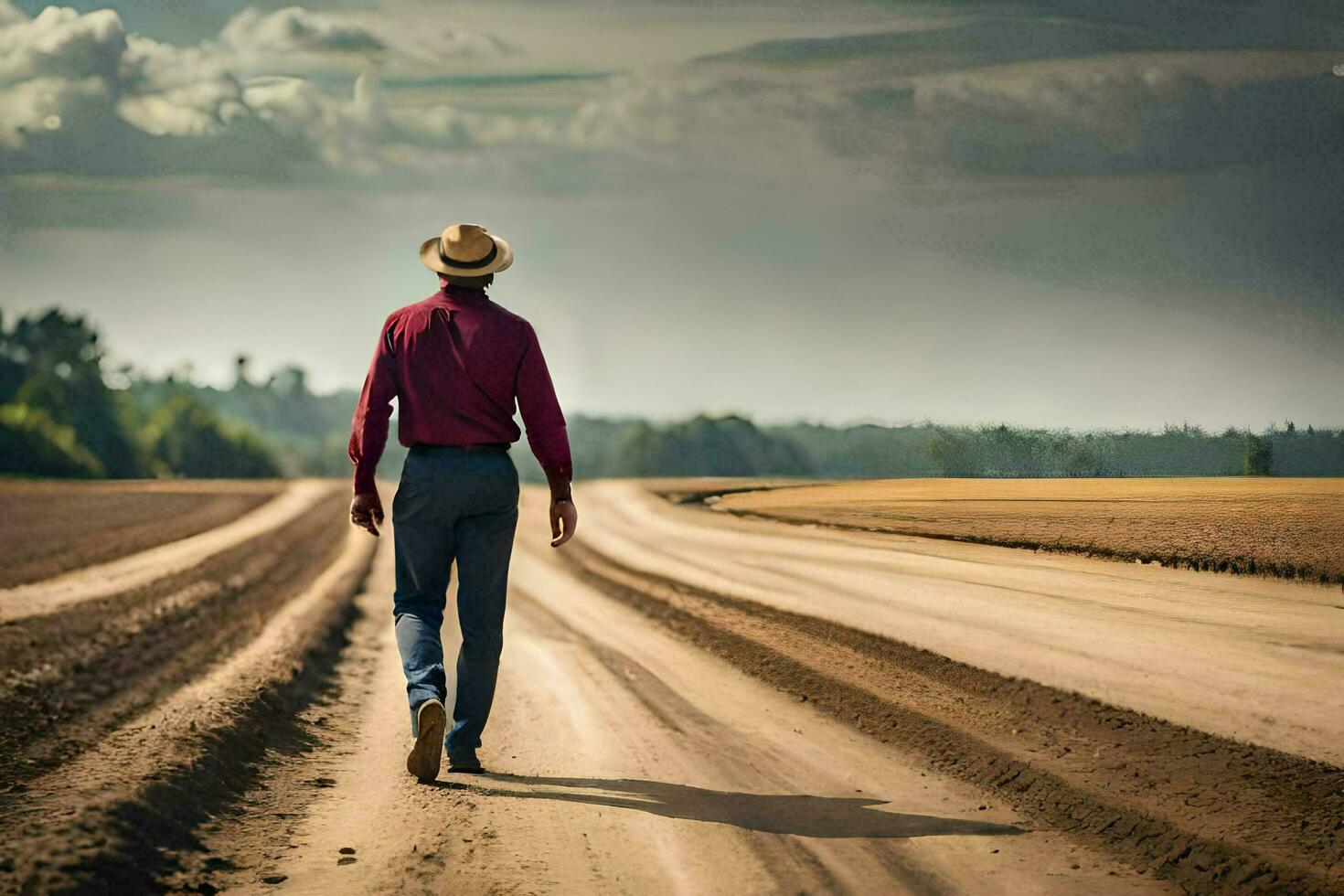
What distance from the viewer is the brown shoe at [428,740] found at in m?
5.21

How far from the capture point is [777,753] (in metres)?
6.07

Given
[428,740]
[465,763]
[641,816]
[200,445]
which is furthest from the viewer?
[200,445]

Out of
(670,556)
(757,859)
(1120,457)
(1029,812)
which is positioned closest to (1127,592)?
(1120,457)

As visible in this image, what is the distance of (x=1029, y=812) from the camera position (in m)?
5.06

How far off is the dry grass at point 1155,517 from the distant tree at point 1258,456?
0.06m

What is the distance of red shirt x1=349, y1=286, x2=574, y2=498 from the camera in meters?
5.44

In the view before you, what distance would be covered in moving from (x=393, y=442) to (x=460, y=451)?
2133 millimetres

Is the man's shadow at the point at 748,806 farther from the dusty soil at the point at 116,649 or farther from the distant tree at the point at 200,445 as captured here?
the distant tree at the point at 200,445

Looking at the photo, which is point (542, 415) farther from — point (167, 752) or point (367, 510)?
point (167, 752)

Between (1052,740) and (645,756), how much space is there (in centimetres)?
193

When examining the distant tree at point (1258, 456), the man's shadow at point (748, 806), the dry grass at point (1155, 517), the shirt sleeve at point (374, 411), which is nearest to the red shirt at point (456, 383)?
the shirt sleeve at point (374, 411)

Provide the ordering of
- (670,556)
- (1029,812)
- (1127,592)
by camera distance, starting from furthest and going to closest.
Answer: (670,556) → (1127,592) → (1029,812)

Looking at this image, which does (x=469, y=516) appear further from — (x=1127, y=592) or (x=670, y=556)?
(x=670, y=556)

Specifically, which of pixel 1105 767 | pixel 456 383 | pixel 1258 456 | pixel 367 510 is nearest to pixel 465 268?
pixel 456 383
